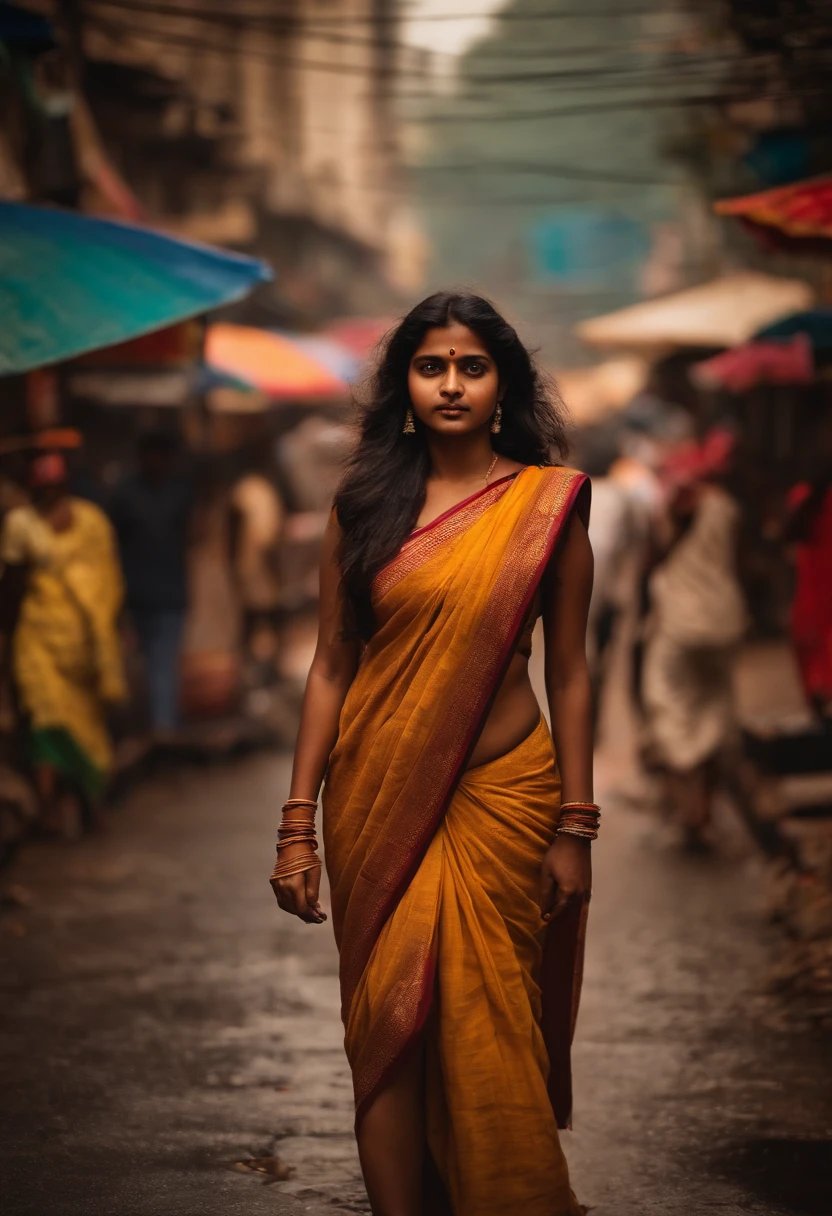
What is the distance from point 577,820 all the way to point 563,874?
12 centimetres

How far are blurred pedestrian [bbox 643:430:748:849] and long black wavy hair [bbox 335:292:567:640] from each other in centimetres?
515

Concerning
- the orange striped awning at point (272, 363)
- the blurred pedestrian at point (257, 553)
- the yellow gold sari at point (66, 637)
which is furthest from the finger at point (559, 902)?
the orange striped awning at point (272, 363)

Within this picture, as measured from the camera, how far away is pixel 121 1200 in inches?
167

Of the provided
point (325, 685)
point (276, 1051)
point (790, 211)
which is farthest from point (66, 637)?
point (325, 685)

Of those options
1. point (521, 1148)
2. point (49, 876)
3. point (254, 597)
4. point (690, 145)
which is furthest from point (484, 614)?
point (690, 145)

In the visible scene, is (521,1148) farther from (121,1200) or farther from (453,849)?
(121,1200)

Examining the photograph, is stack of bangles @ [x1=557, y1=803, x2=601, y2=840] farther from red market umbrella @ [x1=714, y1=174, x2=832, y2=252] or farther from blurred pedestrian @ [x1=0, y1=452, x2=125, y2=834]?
blurred pedestrian @ [x1=0, y1=452, x2=125, y2=834]

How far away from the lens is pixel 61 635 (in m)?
8.95

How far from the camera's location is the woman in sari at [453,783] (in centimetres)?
357

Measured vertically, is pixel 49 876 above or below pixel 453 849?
below

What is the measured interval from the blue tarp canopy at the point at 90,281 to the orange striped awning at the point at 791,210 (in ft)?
5.98

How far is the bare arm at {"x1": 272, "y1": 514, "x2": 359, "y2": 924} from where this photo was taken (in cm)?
382

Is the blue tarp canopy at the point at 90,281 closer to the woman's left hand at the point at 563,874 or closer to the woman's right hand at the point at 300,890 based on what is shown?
the woman's right hand at the point at 300,890

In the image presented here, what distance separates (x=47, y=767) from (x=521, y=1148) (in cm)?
587
